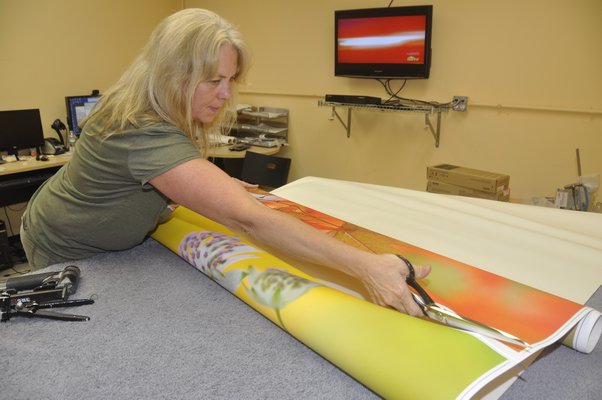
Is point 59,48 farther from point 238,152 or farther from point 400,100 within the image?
point 400,100

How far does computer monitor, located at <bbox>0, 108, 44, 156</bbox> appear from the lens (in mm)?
3443

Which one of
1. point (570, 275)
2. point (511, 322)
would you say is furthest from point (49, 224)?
point (570, 275)

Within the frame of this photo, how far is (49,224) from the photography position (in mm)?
1220

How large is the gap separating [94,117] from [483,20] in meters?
2.71

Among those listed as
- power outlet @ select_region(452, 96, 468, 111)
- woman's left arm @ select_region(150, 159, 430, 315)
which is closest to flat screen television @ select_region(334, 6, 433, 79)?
power outlet @ select_region(452, 96, 468, 111)

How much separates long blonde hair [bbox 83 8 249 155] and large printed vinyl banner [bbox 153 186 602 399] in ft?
1.19

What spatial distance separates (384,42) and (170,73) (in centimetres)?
258

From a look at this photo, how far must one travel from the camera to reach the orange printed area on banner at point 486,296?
0.85m

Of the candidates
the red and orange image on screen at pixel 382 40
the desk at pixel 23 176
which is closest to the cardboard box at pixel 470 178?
the red and orange image on screen at pixel 382 40

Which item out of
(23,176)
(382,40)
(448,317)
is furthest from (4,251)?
(448,317)

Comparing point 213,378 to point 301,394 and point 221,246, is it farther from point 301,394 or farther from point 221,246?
point 221,246

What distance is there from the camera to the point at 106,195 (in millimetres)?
1105

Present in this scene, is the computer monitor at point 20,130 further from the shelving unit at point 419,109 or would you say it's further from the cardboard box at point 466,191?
the cardboard box at point 466,191

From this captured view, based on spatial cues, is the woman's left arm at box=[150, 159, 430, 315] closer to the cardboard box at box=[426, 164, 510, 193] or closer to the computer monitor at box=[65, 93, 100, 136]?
the cardboard box at box=[426, 164, 510, 193]
